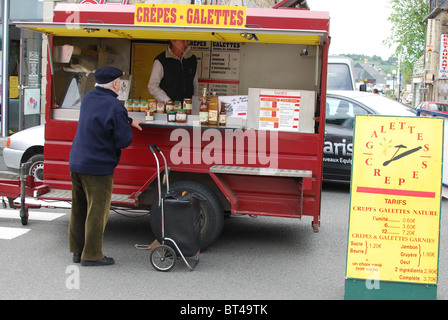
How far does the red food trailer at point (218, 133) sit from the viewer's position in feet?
20.0

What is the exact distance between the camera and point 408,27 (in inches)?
1789

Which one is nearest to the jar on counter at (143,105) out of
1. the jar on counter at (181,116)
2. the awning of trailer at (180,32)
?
the jar on counter at (181,116)

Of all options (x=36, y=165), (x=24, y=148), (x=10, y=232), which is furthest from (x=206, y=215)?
(x=24, y=148)

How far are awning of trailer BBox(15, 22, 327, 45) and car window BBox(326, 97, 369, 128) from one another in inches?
150

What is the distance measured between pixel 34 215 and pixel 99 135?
10.0 feet

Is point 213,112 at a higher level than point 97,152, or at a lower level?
higher

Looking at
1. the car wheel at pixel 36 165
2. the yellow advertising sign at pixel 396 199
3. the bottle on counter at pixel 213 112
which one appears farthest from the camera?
the car wheel at pixel 36 165

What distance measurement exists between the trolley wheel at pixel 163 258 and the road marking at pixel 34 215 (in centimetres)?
270

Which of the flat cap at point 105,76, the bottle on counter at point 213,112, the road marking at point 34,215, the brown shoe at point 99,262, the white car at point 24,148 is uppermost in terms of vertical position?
the flat cap at point 105,76

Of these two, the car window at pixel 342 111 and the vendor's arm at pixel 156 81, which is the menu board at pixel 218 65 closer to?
the vendor's arm at pixel 156 81

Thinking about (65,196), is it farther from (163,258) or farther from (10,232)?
(163,258)

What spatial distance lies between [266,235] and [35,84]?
1016cm

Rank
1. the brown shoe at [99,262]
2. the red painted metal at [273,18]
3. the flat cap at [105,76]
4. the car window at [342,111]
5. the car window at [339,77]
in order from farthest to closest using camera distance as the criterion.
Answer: the car window at [339,77] → the car window at [342,111] → the red painted metal at [273,18] → the brown shoe at [99,262] → the flat cap at [105,76]
